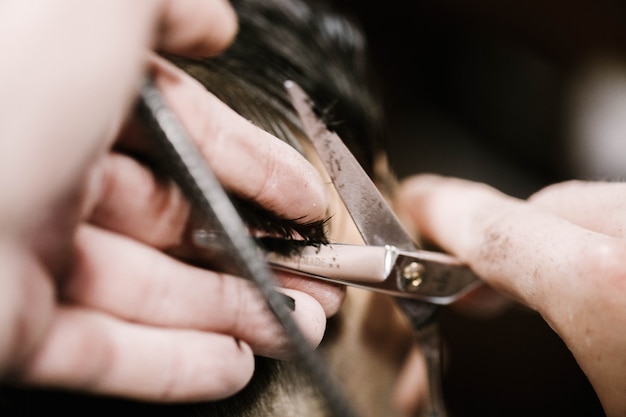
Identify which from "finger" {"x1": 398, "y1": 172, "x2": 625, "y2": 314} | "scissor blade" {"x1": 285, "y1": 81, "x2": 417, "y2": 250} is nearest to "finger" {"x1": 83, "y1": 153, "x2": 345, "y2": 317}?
"scissor blade" {"x1": 285, "y1": 81, "x2": 417, "y2": 250}

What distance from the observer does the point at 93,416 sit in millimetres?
309

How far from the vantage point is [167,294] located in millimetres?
304

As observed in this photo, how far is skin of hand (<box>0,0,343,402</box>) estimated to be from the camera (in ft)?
0.71

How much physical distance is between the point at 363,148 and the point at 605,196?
0.63 feet

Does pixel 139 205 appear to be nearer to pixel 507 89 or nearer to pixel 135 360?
pixel 135 360

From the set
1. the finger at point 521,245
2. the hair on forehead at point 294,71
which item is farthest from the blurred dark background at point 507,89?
the finger at point 521,245

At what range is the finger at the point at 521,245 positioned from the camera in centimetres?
33

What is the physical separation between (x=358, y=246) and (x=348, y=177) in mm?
47

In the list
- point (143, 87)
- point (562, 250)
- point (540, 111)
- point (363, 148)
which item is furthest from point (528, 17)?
point (143, 87)

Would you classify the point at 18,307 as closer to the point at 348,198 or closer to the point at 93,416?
the point at 93,416

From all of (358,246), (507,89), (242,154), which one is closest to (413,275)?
(358,246)

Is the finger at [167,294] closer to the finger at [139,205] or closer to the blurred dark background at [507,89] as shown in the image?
the finger at [139,205]

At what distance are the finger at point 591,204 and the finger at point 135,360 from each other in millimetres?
242

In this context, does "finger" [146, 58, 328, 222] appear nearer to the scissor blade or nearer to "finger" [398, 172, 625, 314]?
the scissor blade
